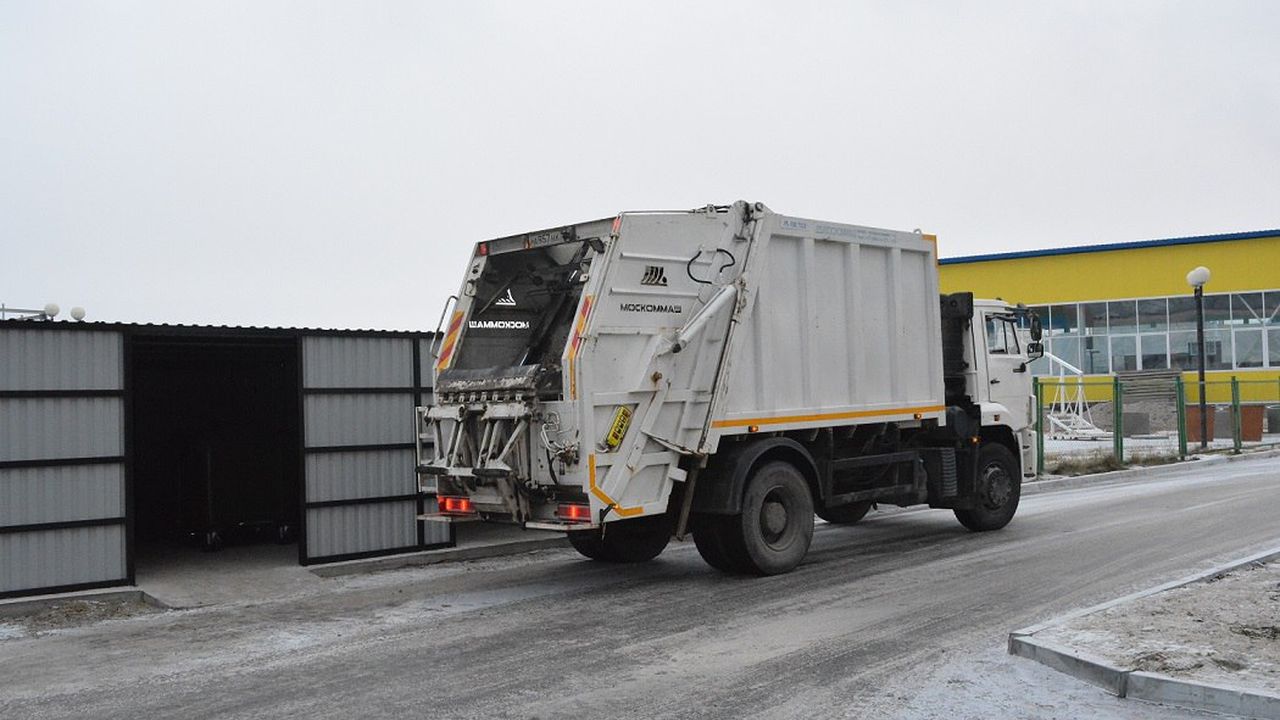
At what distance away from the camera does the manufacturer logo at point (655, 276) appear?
9648 mm

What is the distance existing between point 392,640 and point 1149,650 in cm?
505

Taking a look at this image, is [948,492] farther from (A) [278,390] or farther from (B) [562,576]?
(A) [278,390]

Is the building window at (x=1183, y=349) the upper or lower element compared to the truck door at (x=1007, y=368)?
upper

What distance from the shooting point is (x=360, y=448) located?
12.4 metres

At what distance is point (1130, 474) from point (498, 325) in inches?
600

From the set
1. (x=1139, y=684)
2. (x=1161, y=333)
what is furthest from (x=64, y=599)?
(x=1161, y=333)

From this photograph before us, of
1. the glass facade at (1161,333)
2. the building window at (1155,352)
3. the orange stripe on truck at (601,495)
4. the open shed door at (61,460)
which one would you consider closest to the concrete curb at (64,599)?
the open shed door at (61,460)

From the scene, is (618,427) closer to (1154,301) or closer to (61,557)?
(61,557)

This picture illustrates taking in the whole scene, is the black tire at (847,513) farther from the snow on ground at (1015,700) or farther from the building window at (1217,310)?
the building window at (1217,310)

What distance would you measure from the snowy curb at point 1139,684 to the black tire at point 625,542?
471 cm

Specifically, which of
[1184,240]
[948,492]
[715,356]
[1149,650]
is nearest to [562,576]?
[715,356]

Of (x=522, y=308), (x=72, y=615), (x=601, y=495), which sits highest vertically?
(x=522, y=308)

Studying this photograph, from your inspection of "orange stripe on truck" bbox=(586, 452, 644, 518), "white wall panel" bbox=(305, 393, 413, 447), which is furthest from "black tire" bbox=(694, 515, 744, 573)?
"white wall panel" bbox=(305, 393, 413, 447)

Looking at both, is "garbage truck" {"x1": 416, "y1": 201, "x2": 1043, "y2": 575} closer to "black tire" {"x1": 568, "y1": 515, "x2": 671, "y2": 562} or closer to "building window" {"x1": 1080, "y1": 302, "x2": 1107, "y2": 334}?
"black tire" {"x1": 568, "y1": 515, "x2": 671, "y2": 562}
